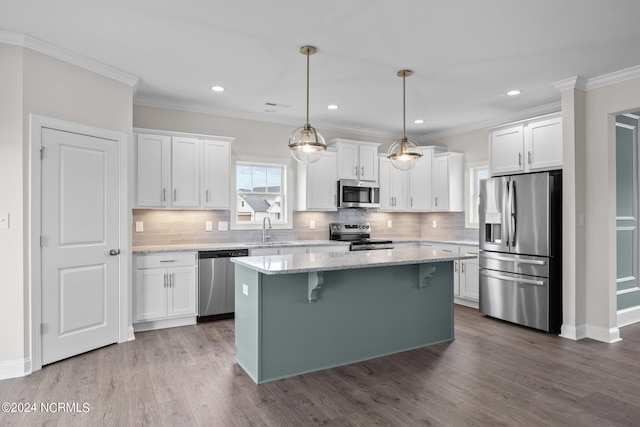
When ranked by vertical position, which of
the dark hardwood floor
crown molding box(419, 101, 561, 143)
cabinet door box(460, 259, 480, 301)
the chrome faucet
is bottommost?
the dark hardwood floor

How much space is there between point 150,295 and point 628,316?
5.75m

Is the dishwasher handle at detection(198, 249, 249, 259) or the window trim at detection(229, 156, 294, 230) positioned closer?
the dishwasher handle at detection(198, 249, 249, 259)

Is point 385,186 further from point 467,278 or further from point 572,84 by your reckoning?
point 572,84

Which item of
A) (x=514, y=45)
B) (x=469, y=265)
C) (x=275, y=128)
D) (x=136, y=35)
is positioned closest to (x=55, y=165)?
(x=136, y=35)

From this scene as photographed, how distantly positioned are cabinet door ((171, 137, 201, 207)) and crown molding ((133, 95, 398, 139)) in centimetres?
55

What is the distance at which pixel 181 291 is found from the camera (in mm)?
4625

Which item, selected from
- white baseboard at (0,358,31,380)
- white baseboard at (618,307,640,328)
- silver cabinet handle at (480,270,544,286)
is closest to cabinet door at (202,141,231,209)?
white baseboard at (0,358,31,380)

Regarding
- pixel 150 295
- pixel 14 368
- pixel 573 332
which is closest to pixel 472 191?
pixel 573 332

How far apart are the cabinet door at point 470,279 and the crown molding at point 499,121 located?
6.87ft

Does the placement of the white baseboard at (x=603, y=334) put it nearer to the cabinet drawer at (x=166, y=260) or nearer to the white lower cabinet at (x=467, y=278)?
the white lower cabinet at (x=467, y=278)

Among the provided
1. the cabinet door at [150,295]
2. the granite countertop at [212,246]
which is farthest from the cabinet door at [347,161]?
the cabinet door at [150,295]

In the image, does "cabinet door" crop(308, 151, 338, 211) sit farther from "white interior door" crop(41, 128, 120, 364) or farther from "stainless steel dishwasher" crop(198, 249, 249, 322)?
"white interior door" crop(41, 128, 120, 364)

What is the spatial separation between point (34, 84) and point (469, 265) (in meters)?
5.43

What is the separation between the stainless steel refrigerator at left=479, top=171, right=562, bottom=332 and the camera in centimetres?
439
